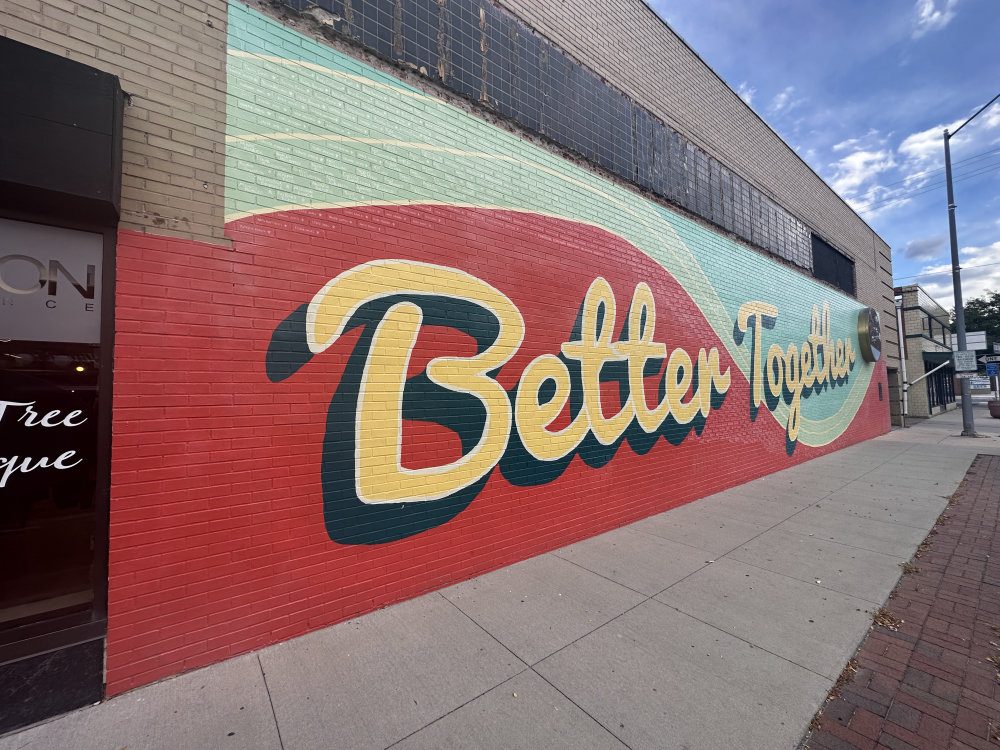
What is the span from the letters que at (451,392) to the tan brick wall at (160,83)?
1039 mm

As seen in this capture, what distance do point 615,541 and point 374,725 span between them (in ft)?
11.7

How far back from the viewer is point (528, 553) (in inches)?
191

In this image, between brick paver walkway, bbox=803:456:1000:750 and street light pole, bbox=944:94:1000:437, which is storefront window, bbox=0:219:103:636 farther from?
street light pole, bbox=944:94:1000:437

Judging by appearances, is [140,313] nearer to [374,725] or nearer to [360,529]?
[360,529]

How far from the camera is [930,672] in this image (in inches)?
113

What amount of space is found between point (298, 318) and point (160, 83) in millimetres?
1787

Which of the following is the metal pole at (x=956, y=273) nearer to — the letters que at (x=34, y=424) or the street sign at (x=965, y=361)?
the street sign at (x=965, y=361)

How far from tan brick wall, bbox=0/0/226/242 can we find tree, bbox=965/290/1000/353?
259ft

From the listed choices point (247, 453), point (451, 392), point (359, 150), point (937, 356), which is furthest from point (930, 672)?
point (937, 356)

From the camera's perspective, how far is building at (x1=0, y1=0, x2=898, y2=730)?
2635 mm

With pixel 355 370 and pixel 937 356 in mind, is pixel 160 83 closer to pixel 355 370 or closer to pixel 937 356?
pixel 355 370

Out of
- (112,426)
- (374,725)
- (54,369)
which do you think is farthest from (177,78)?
(374,725)

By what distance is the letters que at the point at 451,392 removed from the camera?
3604 millimetres

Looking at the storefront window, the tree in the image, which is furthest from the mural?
the tree
